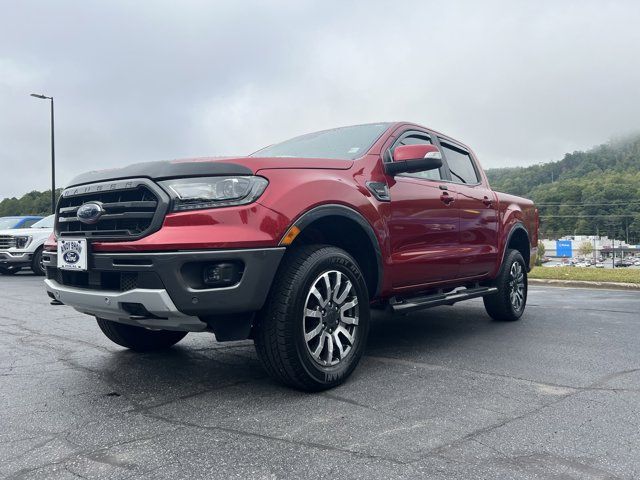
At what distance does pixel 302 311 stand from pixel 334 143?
1.74m

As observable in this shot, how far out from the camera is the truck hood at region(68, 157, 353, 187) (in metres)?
3.05

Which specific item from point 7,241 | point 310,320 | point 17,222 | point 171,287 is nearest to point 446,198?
point 310,320

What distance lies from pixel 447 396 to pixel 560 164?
271 ft

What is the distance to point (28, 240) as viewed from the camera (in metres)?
13.4

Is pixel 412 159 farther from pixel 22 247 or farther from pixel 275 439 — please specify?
pixel 22 247

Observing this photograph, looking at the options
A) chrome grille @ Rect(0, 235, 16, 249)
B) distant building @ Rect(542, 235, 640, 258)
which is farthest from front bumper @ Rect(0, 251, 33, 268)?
distant building @ Rect(542, 235, 640, 258)

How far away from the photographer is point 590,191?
74438mm

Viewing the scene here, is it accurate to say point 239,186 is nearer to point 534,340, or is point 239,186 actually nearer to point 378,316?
point 534,340

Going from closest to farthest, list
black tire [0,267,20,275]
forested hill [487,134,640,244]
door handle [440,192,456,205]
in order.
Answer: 1. door handle [440,192,456,205]
2. black tire [0,267,20,275]
3. forested hill [487,134,640,244]

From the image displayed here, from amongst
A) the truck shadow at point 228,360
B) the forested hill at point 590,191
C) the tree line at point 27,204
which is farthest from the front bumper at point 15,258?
the forested hill at point 590,191

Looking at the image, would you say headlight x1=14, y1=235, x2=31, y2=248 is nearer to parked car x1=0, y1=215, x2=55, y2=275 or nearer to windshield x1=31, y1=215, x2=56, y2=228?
parked car x1=0, y1=215, x2=55, y2=275

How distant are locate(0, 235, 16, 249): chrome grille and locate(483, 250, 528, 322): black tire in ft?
38.7

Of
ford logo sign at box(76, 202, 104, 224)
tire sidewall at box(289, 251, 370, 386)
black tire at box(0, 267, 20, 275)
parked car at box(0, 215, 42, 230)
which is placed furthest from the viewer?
black tire at box(0, 267, 20, 275)

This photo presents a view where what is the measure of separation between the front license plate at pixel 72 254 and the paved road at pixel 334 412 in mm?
743
